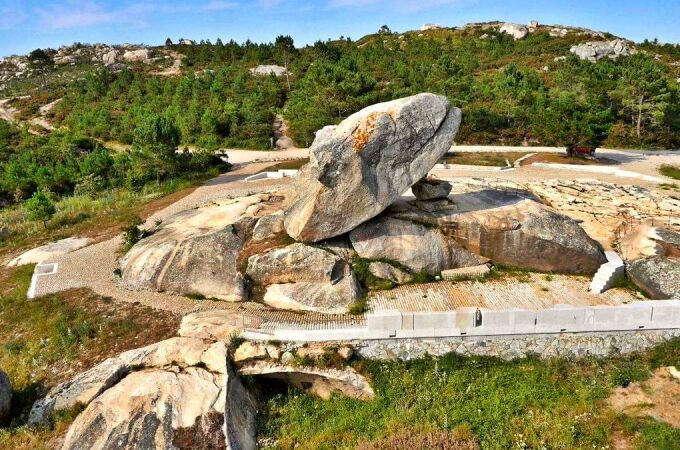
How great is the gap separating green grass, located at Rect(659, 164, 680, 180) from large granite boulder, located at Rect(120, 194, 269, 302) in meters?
33.7

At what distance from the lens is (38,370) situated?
16672 millimetres

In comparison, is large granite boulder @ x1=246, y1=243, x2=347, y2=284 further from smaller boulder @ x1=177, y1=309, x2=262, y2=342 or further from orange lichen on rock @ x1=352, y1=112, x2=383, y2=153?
orange lichen on rock @ x1=352, y1=112, x2=383, y2=153

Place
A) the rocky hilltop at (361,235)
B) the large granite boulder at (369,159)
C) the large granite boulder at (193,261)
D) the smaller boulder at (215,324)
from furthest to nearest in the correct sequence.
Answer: the large granite boulder at (193,261) → the rocky hilltop at (361,235) → the large granite boulder at (369,159) → the smaller boulder at (215,324)

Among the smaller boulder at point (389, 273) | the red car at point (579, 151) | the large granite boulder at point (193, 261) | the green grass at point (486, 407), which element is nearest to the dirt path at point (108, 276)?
the large granite boulder at point (193, 261)

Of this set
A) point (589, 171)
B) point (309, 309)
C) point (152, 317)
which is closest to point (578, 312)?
point (309, 309)

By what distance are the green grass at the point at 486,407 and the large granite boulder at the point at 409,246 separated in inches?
203

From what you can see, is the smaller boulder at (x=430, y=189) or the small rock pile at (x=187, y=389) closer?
the small rock pile at (x=187, y=389)

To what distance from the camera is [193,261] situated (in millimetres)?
20828

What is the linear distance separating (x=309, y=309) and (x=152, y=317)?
6.24 metres

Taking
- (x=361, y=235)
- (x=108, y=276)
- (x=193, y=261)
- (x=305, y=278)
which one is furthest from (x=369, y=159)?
(x=108, y=276)

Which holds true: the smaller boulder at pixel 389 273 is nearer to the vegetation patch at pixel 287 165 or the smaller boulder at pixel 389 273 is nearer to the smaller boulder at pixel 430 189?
the smaller boulder at pixel 430 189

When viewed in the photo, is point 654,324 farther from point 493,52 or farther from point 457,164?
point 493,52

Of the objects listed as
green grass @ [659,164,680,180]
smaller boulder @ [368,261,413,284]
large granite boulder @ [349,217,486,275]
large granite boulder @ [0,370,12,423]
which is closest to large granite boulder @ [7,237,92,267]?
large granite boulder @ [0,370,12,423]

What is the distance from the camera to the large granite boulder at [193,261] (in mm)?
20281
